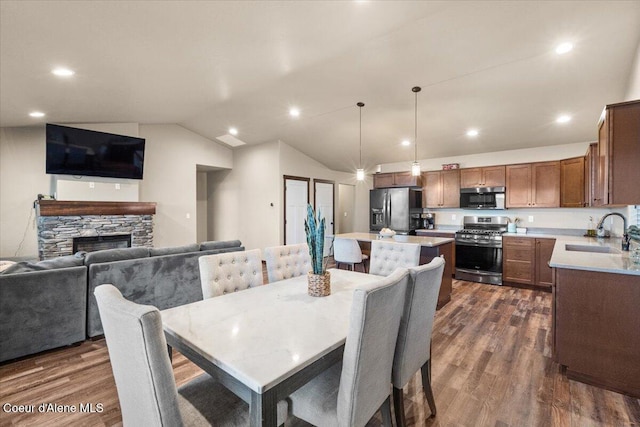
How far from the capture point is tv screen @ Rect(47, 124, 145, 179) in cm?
447

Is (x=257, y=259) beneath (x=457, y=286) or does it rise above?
above

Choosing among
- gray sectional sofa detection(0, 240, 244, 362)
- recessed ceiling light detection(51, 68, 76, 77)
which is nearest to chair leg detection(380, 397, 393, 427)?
gray sectional sofa detection(0, 240, 244, 362)

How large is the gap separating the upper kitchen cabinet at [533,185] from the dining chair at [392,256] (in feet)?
11.9

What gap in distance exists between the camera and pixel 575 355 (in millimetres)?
2238

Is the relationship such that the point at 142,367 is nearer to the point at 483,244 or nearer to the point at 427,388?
the point at 427,388

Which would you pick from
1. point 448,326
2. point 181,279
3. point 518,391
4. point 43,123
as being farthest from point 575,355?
point 43,123

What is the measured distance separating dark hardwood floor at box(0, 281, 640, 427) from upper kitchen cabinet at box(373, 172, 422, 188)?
11.6ft

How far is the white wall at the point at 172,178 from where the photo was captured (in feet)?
18.6

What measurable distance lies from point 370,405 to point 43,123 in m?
6.30

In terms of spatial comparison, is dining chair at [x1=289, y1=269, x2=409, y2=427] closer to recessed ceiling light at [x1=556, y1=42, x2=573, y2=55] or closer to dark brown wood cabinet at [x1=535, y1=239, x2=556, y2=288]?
recessed ceiling light at [x1=556, y1=42, x2=573, y2=55]

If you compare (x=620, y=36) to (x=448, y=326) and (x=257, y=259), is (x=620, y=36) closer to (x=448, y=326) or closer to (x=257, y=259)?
(x=448, y=326)

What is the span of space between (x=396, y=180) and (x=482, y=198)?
1.71m

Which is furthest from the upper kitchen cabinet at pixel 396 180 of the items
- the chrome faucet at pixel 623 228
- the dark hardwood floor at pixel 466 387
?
the dark hardwood floor at pixel 466 387

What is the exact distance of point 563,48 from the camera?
2910mm
